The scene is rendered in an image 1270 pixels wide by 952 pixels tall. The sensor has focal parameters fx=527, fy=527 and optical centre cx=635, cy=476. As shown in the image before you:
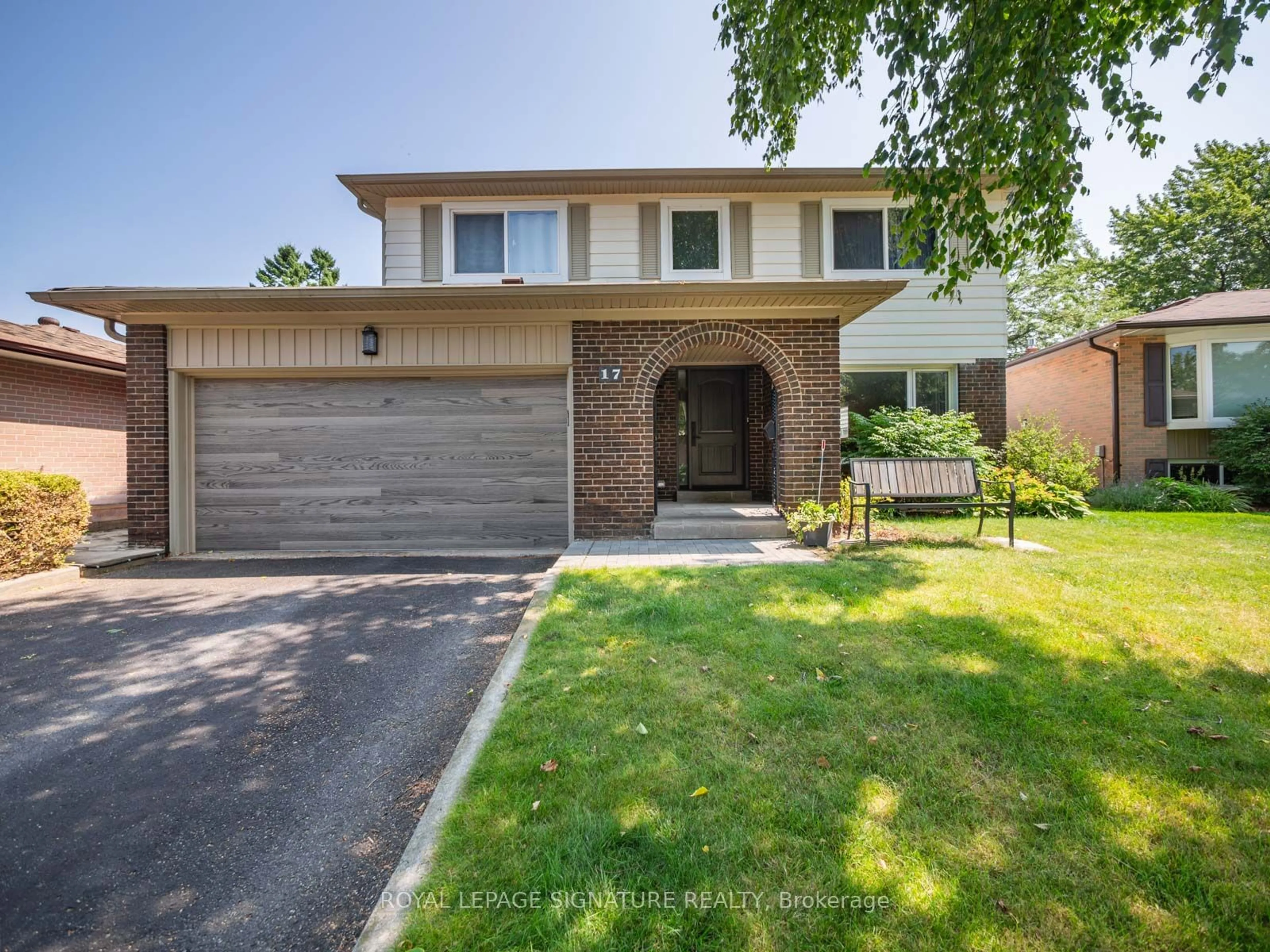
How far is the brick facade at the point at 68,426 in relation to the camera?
829 cm

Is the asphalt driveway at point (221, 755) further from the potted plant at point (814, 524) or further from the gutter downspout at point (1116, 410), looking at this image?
the gutter downspout at point (1116, 410)

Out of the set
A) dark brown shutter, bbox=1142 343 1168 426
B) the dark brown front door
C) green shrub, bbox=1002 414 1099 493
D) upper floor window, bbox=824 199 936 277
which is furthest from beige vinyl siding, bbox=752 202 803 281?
dark brown shutter, bbox=1142 343 1168 426

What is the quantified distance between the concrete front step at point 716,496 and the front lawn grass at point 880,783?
5.30 m

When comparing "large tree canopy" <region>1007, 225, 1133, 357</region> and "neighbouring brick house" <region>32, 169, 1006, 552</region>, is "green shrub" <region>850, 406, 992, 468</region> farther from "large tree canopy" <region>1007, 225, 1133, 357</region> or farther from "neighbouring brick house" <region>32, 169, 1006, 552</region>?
"large tree canopy" <region>1007, 225, 1133, 357</region>

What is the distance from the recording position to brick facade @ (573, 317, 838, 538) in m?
7.05

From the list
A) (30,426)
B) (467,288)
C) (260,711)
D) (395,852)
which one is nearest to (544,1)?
(467,288)

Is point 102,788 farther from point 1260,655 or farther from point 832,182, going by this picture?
point 832,182

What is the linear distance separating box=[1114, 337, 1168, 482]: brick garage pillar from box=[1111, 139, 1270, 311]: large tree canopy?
1457 centimetres

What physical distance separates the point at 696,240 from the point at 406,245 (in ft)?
17.0

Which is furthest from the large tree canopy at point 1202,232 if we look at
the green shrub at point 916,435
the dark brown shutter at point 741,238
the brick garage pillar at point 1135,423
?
the dark brown shutter at point 741,238

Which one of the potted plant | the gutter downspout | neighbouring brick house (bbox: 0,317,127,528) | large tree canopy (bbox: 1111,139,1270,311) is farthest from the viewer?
large tree canopy (bbox: 1111,139,1270,311)

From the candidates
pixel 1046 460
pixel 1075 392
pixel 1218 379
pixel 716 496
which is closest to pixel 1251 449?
pixel 1218 379

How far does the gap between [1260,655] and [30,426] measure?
48.0 feet

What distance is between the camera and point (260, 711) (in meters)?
2.86
